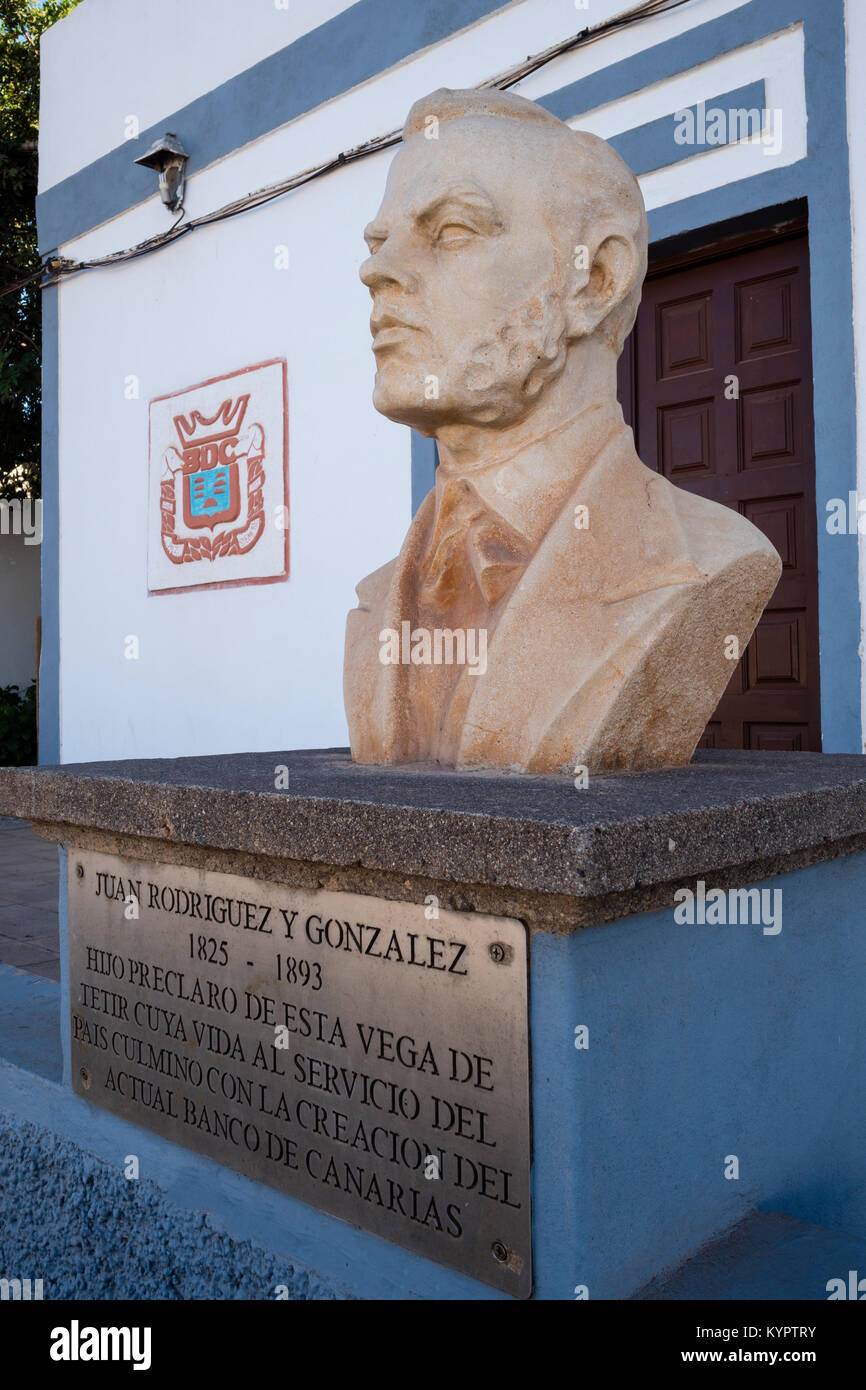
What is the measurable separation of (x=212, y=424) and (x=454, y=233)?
4082mm

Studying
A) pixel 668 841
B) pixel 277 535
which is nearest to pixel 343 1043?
pixel 668 841

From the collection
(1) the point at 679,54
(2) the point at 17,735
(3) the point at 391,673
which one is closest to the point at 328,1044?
(3) the point at 391,673

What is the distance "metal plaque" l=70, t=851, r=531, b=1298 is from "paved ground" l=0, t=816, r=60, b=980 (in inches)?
56.1

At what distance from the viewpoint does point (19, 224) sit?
988 centimetres

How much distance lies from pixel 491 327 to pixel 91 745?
5.46 metres

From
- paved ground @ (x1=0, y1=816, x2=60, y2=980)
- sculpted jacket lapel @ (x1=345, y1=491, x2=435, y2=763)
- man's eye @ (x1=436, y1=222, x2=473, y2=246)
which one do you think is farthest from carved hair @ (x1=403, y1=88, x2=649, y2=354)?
paved ground @ (x1=0, y1=816, x2=60, y2=980)

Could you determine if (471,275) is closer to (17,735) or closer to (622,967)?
(622,967)

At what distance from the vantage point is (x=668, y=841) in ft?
4.97

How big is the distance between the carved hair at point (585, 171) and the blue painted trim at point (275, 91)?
A: 267 centimetres

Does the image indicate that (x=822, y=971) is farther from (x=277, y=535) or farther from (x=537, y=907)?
(x=277, y=535)

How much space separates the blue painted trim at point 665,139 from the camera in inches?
144

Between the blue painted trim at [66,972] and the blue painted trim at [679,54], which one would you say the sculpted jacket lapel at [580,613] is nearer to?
the blue painted trim at [66,972]

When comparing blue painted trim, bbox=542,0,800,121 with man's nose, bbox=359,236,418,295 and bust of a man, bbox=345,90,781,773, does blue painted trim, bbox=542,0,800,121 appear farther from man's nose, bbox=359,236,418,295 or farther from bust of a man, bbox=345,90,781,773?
man's nose, bbox=359,236,418,295

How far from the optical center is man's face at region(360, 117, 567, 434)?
2064 mm
